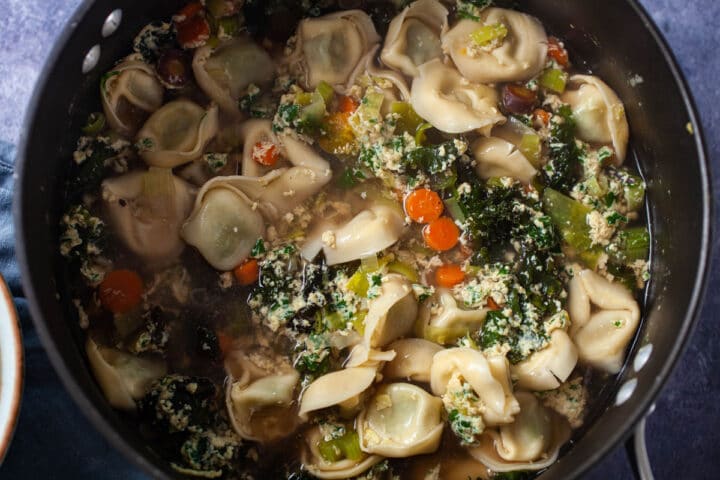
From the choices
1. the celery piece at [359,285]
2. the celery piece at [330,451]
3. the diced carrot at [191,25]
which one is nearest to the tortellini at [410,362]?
the celery piece at [359,285]

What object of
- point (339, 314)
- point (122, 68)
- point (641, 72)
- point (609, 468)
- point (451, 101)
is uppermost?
point (641, 72)

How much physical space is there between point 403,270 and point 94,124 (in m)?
1.41

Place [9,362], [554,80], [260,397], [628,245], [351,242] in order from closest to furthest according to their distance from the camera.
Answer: [9,362]
[260,397]
[351,242]
[628,245]
[554,80]

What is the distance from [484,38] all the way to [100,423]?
227cm

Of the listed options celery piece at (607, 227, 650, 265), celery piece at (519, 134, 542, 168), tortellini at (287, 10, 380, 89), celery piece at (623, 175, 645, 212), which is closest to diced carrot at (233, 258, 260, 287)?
tortellini at (287, 10, 380, 89)

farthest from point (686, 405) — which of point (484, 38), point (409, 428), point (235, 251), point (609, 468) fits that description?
point (235, 251)

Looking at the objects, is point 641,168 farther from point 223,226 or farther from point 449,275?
point 223,226

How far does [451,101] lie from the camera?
335cm

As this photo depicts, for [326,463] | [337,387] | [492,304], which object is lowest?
[326,463]

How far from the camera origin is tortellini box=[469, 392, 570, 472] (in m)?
3.10

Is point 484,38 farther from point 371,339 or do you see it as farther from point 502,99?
point 371,339

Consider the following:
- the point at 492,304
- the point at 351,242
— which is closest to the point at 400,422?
the point at 492,304

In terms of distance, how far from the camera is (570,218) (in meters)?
3.27

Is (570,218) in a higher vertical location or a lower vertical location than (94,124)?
higher
